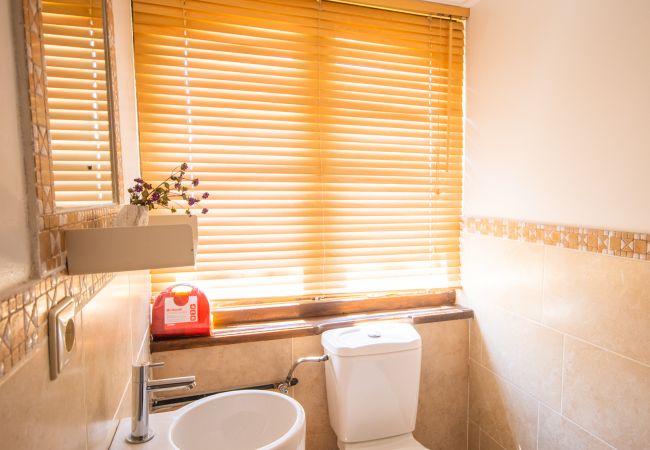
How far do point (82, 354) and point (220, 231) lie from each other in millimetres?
1024

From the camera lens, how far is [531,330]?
5.25 feet

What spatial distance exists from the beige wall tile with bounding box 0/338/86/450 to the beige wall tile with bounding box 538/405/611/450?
1490mm

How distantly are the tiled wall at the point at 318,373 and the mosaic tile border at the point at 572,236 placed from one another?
49 cm

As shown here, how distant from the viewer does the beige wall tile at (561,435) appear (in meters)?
1.37

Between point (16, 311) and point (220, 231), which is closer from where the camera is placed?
point (16, 311)

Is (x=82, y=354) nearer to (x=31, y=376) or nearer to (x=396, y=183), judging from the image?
(x=31, y=376)

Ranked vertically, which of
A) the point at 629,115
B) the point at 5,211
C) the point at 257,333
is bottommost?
the point at 257,333

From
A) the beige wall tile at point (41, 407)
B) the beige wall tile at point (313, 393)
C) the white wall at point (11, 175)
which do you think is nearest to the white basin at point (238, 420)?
the beige wall tile at point (41, 407)

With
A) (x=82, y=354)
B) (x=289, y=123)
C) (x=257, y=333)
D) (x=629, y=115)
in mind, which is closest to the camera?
(x=82, y=354)

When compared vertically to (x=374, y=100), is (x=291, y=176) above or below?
below

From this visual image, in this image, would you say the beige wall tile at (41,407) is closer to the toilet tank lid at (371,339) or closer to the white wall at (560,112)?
the toilet tank lid at (371,339)

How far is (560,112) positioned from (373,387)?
1.23 m

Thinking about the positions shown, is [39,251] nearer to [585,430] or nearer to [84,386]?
[84,386]

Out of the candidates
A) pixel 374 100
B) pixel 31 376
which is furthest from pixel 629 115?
pixel 31 376
